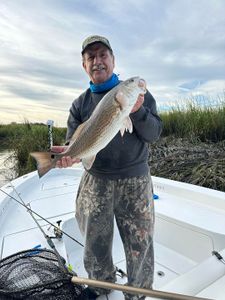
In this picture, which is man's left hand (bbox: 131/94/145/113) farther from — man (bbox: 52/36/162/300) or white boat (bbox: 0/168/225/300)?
white boat (bbox: 0/168/225/300)

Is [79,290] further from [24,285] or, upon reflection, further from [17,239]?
[17,239]

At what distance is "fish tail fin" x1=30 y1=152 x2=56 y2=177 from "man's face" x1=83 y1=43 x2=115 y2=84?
70cm

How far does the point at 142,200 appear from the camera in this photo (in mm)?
2289

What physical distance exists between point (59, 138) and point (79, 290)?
9.39m

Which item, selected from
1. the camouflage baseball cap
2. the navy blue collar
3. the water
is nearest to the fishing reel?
the navy blue collar

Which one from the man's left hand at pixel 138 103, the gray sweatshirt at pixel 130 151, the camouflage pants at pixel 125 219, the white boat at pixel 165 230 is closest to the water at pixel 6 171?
the white boat at pixel 165 230

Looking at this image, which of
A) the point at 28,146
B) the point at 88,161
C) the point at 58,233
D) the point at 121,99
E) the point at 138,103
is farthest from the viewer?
the point at 28,146

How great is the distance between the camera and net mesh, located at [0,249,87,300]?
180 centimetres

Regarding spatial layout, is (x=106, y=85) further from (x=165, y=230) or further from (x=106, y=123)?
(x=165, y=230)

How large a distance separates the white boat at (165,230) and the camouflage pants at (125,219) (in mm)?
322

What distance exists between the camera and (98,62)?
2.26m

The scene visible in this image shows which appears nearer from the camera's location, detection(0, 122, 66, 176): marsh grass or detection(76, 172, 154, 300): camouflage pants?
detection(76, 172, 154, 300): camouflage pants

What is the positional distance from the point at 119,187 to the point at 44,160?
0.62 m

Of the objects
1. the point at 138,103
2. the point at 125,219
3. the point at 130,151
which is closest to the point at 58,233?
the point at 125,219
